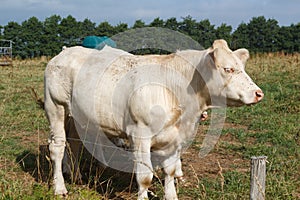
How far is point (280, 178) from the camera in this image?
4699 millimetres

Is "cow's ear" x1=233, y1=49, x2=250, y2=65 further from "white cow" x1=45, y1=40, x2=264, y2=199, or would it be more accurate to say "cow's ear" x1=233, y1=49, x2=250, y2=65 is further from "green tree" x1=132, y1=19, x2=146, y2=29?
"green tree" x1=132, y1=19, x2=146, y2=29

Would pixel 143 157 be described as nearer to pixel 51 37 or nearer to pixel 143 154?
pixel 143 154

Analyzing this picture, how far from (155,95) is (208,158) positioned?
232 cm

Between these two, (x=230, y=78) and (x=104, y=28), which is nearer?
(x=230, y=78)

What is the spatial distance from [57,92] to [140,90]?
1316 mm

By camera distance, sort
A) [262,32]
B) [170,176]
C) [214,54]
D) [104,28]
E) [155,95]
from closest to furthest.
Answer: [214,54] → [155,95] → [170,176] → [104,28] → [262,32]

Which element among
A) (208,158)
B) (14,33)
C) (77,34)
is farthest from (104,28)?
(208,158)

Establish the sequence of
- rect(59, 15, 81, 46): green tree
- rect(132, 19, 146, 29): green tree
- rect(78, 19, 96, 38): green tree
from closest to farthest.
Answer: rect(132, 19, 146, 29): green tree → rect(59, 15, 81, 46): green tree → rect(78, 19, 96, 38): green tree

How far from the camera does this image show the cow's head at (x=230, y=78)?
3.90 m

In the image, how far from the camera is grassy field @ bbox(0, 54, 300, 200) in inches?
171

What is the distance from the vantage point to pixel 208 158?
6102 millimetres

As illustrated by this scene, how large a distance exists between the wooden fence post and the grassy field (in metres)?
0.26

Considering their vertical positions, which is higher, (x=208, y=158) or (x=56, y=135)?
(x=56, y=135)

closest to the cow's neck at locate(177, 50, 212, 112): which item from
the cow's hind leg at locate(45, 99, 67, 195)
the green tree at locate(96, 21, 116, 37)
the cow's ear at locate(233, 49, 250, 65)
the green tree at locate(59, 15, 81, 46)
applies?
the cow's ear at locate(233, 49, 250, 65)
